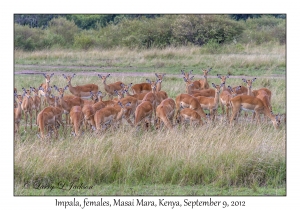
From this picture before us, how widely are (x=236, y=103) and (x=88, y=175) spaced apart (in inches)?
160

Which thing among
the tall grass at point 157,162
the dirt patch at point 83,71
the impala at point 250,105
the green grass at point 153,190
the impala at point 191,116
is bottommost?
the green grass at point 153,190

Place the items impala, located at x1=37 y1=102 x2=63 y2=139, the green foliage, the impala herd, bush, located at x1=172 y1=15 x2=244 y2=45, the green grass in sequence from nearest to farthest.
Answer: the green grass, impala, located at x1=37 y1=102 x2=63 y2=139, the impala herd, bush, located at x1=172 y1=15 x2=244 y2=45, the green foliage

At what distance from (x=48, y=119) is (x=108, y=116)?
104cm

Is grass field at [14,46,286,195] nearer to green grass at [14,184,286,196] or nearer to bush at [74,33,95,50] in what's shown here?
green grass at [14,184,286,196]

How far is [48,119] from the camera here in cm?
933

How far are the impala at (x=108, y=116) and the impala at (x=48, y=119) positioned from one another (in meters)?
0.77

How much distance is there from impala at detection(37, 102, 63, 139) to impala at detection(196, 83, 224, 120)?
283 centimetres

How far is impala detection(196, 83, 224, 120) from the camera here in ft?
34.3

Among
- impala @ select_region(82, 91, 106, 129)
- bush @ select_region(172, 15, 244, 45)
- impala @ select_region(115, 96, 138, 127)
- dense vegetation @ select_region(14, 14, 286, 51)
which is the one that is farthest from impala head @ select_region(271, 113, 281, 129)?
bush @ select_region(172, 15, 244, 45)

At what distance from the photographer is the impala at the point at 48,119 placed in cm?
905

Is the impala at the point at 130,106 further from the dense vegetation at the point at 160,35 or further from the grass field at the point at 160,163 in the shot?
the dense vegetation at the point at 160,35

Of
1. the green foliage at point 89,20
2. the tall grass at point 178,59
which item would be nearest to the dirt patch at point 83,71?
the tall grass at point 178,59
